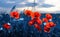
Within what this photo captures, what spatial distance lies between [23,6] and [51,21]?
0.37m

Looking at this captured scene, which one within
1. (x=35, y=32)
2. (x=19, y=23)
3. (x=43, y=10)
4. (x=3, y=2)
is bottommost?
(x=35, y=32)

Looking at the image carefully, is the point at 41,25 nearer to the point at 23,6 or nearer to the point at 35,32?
the point at 35,32

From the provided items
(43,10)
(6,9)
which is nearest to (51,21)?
(43,10)

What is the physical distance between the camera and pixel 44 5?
1.70 meters

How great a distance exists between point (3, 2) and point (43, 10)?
47cm

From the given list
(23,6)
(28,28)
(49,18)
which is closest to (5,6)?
(23,6)

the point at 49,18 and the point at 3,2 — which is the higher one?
the point at 3,2

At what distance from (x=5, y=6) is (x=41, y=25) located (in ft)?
1.54

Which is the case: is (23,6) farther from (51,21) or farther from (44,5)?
(51,21)

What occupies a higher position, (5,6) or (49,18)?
(5,6)

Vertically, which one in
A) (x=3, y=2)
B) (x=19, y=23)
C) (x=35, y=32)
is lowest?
(x=35, y=32)

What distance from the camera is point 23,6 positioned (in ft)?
5.59

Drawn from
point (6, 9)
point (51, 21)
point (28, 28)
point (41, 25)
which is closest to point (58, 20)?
point (51, 21)

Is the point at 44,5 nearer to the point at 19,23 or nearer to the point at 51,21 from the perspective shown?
the point at 51,21
